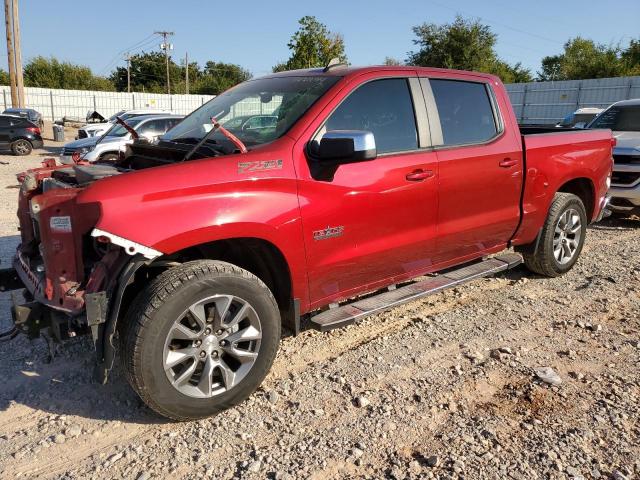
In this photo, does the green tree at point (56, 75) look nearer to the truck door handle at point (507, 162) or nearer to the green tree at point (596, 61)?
the green tree at point (596, 61)

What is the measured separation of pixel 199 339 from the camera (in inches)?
117

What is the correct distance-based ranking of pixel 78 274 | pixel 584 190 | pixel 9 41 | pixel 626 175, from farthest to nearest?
pixel 9 41 < pixel 626 175 < pixel 584 190 < pixel 78 274

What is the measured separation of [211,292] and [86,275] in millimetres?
679

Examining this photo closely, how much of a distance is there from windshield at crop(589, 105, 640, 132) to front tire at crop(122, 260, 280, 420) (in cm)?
820

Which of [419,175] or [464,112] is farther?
[464,112]

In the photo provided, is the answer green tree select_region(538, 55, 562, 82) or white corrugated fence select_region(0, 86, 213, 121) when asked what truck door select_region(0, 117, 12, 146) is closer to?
white corrugated fence select_region(0, 86, 213, 121)

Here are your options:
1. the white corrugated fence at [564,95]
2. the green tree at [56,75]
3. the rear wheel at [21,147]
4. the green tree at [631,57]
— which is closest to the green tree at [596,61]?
the green tree at [631,57]

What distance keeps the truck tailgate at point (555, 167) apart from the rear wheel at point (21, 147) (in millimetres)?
19481

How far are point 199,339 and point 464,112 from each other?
2.84 metres

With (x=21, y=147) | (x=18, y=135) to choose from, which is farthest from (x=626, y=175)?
(x=21, y=147)

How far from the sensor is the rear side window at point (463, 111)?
4.21 m

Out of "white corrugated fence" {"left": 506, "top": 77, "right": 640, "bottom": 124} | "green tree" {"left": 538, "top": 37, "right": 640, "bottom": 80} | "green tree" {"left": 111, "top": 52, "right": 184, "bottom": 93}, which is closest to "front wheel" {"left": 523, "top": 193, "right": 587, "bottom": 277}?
"white corrugated fence" {"left": 506, "top": 77, "right": 640, "bottom": 124}

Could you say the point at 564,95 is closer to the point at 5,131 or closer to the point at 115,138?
the point at 115,138

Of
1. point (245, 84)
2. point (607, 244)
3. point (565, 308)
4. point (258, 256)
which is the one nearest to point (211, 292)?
point (258, 256)
